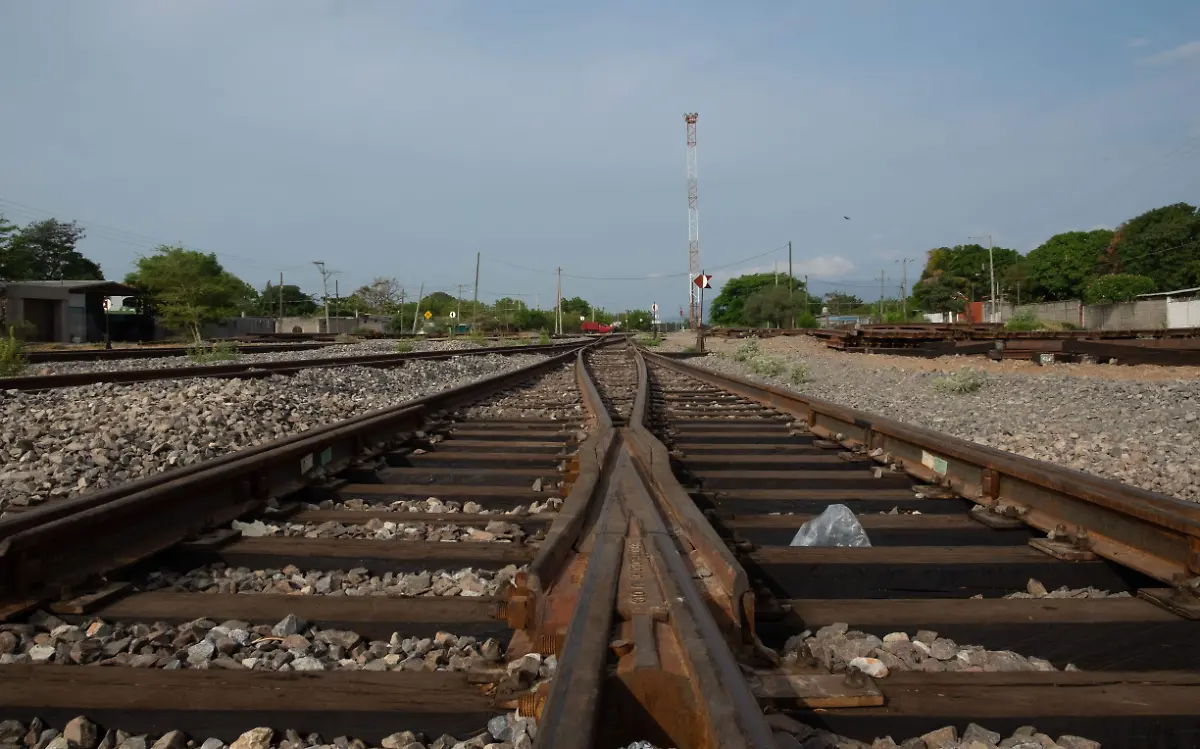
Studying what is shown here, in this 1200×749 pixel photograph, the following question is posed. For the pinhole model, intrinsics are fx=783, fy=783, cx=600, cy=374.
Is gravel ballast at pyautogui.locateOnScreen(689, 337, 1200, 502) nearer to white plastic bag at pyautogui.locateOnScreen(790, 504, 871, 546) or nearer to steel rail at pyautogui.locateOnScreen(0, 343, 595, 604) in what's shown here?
white plastic bag at pyautogui.locateOnScreen(790, 504, 871, 546)

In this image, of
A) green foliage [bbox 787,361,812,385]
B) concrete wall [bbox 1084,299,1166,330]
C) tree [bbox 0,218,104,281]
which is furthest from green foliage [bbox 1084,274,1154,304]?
tree [bbox 0,218,104,281]

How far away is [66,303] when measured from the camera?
37125mm

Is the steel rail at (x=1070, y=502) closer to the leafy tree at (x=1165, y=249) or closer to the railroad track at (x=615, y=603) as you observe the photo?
the railroad track at (x=615, y=603)

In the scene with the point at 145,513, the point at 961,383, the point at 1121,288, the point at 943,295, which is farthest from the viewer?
the point at 943,295

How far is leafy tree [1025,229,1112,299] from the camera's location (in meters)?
68.9

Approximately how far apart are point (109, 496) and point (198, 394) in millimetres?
4149

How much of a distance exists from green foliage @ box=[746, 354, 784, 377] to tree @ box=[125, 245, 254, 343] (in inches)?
1317

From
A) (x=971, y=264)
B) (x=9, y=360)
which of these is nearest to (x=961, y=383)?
(x=9, y=360)

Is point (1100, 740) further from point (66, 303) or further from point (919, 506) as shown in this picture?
point (66, 303)

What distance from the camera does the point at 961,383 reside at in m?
9.85

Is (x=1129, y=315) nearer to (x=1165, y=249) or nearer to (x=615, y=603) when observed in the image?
(x=1165, y=249)

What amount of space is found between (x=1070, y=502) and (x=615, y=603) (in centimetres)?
204

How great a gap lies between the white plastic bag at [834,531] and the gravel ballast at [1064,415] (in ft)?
8.13

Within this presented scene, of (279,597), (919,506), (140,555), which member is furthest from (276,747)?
(919,506)
